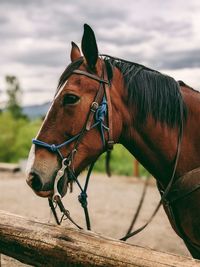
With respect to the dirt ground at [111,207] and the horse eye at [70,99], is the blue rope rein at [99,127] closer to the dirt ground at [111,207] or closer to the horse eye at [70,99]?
the horse eye at [70,99]

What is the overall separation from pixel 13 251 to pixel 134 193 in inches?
330

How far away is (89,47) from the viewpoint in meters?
2.63

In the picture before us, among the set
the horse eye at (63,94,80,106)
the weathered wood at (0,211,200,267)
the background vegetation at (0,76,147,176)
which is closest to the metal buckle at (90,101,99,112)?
the horse eye at (63,94,80,106)

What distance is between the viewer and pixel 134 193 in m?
10.9

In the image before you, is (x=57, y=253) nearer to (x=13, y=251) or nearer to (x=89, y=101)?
(x=13, y=251)

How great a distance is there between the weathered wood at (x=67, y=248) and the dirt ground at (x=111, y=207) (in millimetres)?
1156

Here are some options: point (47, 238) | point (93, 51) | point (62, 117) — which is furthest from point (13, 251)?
point (93, 51)

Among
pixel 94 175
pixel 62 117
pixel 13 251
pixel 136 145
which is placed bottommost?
pixel 94 175

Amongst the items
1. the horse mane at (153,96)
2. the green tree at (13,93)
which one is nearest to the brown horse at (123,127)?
the horse mane at (153,96)

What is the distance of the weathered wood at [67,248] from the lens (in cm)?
211

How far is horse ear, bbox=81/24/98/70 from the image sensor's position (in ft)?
8.46

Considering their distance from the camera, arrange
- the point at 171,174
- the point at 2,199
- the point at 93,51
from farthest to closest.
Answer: the point at 2,199 → the point at 171,174 → the point at 93,51

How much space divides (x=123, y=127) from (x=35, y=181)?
71cm

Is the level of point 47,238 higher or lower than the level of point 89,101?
lower
